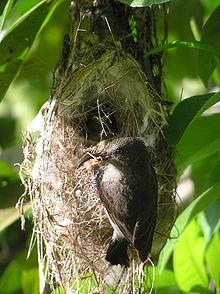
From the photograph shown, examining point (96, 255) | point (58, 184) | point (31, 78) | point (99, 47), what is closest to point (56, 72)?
point (99, 47)

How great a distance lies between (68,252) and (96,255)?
0.07m

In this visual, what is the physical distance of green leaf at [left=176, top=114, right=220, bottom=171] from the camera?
2.62 metres

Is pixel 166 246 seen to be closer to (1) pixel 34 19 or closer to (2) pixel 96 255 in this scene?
(2) pixel 96 255

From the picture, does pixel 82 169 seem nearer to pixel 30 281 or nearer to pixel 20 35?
pixel 20 35

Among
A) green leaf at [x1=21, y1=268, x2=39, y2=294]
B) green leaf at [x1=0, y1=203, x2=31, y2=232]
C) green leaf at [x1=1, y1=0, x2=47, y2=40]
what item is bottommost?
green leaf at [x1=21, y1=268, x2=39, y2=294]

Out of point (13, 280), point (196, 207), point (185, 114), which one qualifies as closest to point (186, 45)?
point (185, 114)

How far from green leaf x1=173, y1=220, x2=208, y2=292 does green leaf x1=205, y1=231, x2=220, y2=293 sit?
0.02 m

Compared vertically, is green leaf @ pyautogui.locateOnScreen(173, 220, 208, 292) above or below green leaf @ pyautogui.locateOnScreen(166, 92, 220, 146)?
below

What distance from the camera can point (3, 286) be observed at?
3250 mm

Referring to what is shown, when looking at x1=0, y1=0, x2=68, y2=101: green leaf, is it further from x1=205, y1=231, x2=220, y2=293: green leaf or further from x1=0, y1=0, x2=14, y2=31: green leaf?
x1=205, y1=231, x2=220, y2=293: green leaf

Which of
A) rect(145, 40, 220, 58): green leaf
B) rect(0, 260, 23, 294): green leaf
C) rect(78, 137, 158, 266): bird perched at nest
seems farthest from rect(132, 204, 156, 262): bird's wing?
rect(0, 260, 23, 294): green leaf

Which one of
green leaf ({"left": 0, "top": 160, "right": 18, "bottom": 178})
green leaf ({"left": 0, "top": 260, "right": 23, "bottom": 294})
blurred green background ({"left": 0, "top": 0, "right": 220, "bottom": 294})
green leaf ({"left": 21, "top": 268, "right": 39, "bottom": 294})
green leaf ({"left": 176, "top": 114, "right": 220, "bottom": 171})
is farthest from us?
green leaf ({"left": 0, "top": 260, "right": 23, "bottom": 294})

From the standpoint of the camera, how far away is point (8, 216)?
2990mm

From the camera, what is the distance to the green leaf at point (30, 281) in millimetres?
2943
